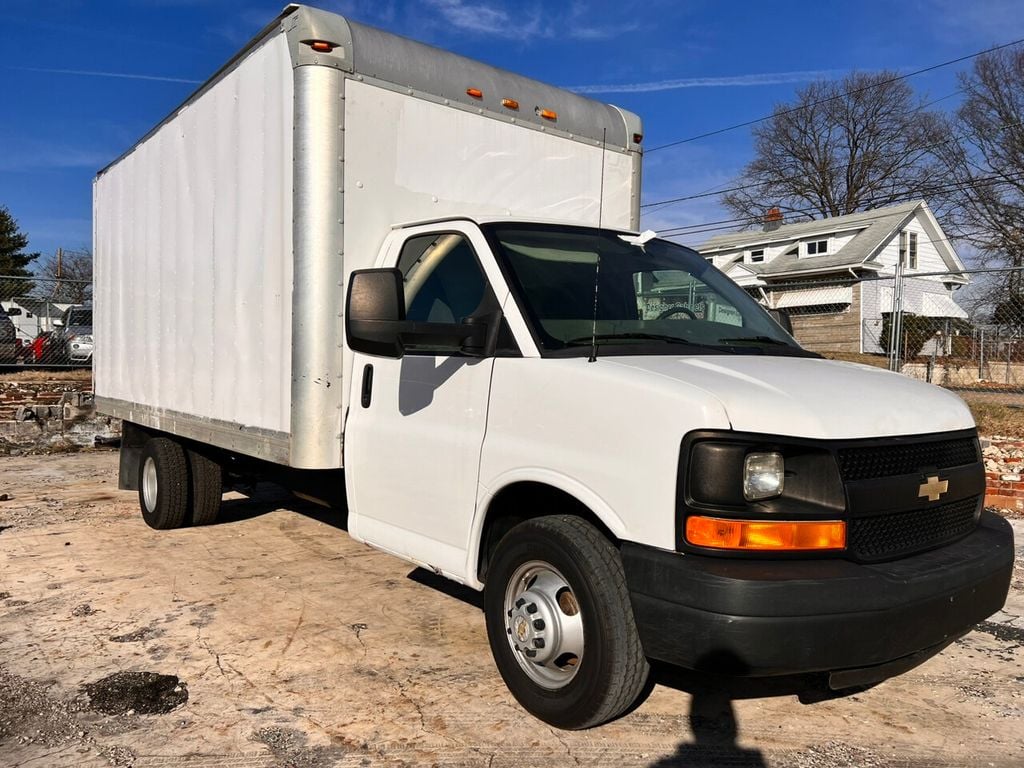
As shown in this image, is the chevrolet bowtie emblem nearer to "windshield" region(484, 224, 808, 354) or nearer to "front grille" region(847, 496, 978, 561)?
"front grille" region(847, 496, 978, 561)

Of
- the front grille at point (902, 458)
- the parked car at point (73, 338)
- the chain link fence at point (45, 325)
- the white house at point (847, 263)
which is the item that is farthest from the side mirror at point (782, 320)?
the white house at point (847, 263)

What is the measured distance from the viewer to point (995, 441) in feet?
26.8

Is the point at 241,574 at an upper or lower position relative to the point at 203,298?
lower

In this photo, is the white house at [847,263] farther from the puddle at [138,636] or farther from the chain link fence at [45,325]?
the puddle at [138,636]

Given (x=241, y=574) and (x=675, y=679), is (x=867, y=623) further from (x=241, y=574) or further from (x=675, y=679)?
(x=241, y=574)

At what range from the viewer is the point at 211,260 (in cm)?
562

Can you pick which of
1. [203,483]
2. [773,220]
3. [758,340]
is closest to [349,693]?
[758,340]

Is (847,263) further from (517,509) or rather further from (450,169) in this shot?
(517,509)

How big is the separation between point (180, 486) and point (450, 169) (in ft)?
11.7

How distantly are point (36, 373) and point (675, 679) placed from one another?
13.7 meters

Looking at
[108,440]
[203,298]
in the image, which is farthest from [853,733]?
[108,440]

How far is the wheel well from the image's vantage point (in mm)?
3340

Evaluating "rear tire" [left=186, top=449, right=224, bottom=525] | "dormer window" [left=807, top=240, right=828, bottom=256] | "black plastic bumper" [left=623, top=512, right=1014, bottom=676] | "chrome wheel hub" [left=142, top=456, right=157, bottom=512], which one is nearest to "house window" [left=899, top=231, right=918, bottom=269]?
"dormer window" [left=807, top=240, right=828, bottom=256]

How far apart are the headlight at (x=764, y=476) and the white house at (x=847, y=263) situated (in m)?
26.4
